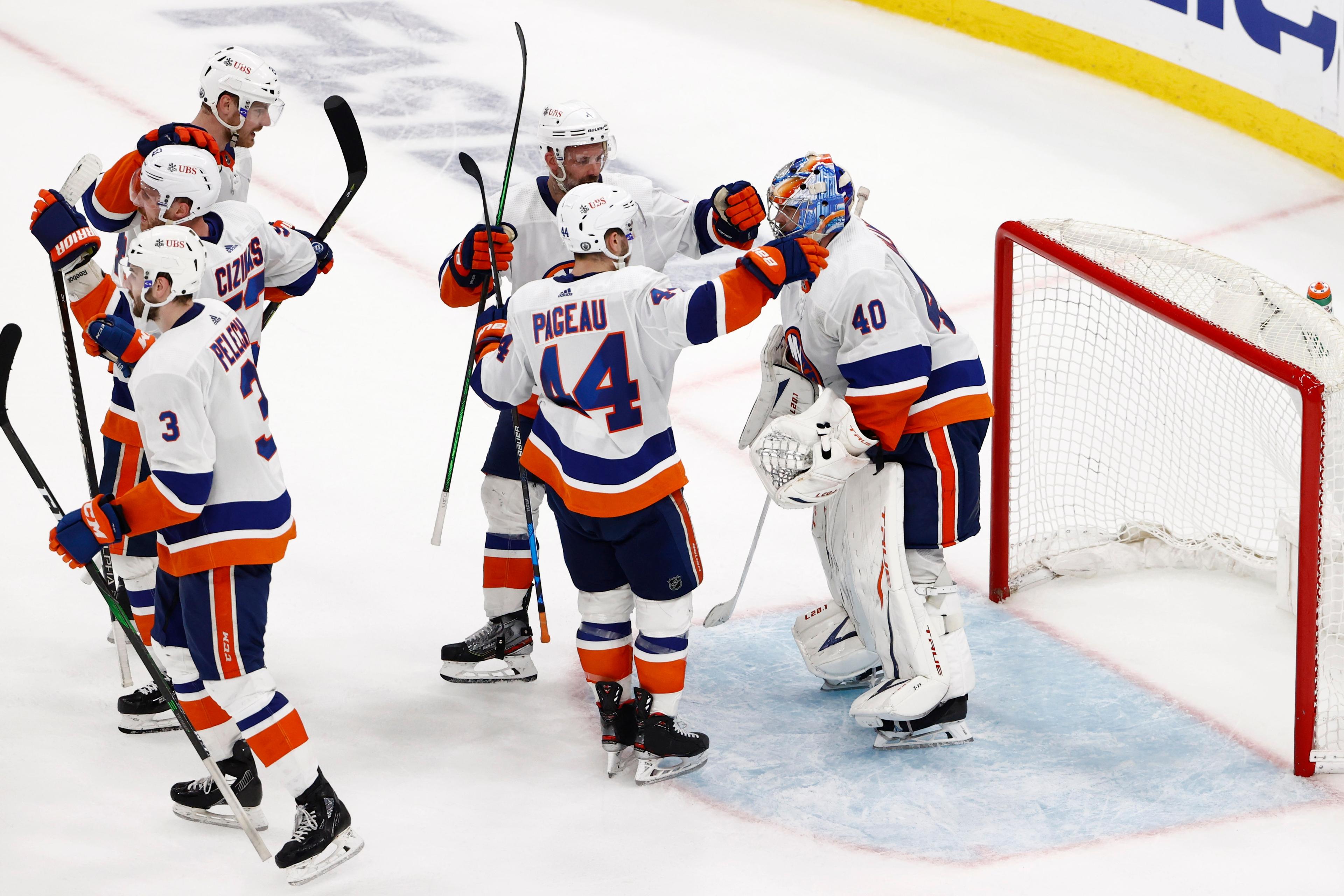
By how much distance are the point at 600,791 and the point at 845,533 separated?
2.59 feet

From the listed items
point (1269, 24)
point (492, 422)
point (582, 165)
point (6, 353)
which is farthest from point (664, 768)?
point (1269, 24)

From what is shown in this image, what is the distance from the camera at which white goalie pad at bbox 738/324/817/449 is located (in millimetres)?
3666

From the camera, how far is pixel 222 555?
10.2ft

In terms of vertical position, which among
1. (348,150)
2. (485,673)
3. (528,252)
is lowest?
(485,673)

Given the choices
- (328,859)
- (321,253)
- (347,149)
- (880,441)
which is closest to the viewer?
(328,859)

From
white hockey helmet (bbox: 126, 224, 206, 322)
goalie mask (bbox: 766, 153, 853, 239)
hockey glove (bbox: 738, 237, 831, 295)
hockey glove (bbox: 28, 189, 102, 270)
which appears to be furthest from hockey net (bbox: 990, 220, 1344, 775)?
hockey glove (bbox: 28, 189, 102, 270)

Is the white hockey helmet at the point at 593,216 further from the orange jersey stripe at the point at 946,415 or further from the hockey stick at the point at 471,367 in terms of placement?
the orange jersey stripe at the point at 946,415

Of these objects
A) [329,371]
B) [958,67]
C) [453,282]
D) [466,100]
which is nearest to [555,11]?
[466,100]

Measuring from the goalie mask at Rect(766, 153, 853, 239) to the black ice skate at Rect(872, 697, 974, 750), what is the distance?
1.10 meters

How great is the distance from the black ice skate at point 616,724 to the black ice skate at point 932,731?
0.56 metres

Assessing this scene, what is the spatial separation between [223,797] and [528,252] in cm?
141

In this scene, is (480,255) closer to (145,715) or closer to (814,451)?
(814,451)

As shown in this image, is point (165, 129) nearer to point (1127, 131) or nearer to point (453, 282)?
point (453, 282)

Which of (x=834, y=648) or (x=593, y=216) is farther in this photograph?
(x=834, y=648)
